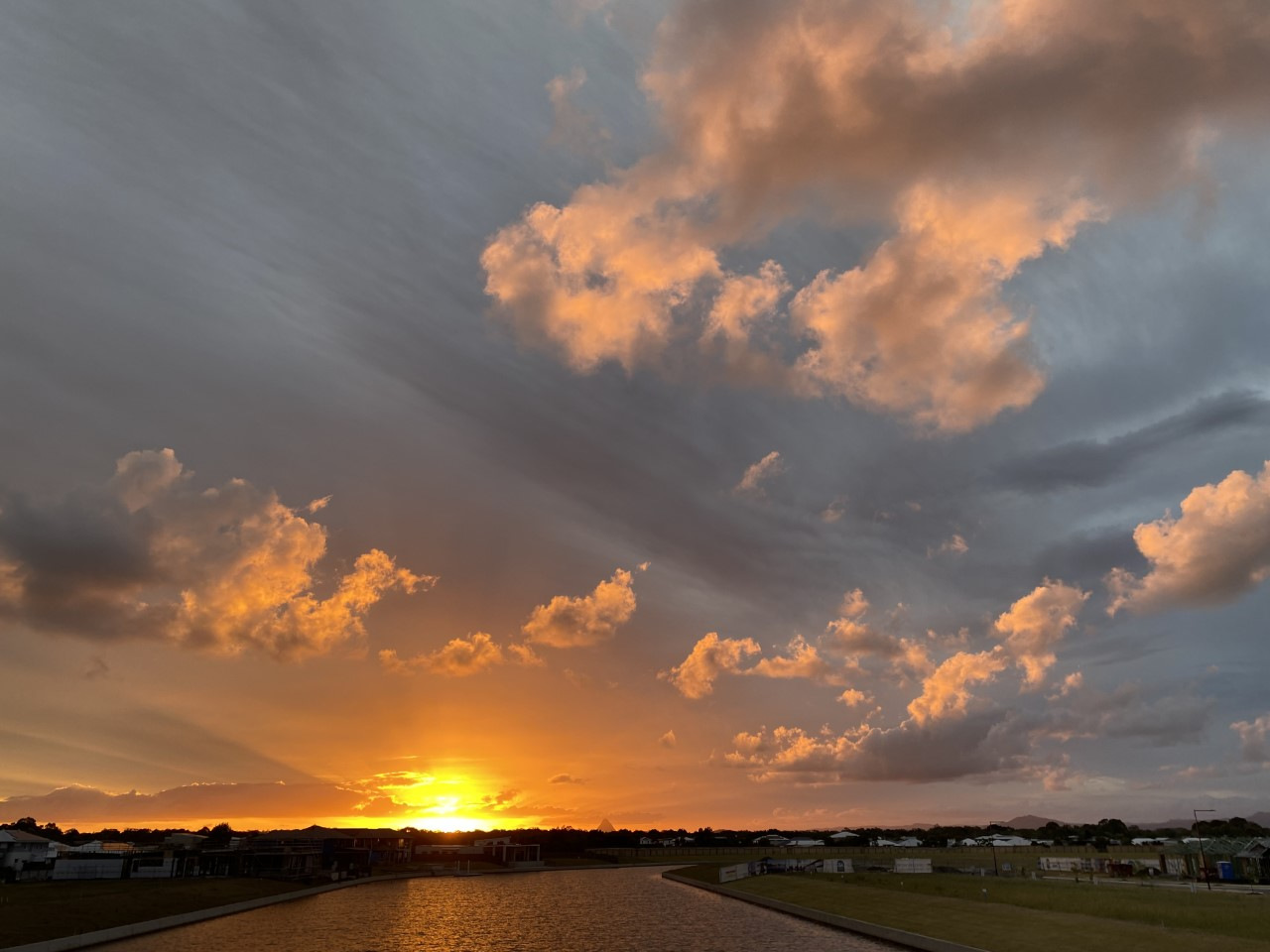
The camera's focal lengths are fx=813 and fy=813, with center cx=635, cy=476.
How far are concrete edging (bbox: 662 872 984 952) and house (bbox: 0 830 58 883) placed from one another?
307ft

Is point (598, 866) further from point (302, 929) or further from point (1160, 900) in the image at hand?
point (1160, 900)

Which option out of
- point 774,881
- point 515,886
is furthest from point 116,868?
point 774,881

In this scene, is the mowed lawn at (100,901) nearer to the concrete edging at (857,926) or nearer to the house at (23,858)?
the house at (23,858)

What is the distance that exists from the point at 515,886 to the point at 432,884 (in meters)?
17.5

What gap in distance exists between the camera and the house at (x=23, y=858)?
107m

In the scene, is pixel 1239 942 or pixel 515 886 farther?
pixel 515 886

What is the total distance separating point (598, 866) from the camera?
198750mm

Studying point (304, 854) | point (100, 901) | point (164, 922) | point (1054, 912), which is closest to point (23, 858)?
point (304, 854)

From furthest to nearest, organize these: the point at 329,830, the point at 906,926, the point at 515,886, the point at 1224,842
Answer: the point at 329,830
the point at 515,886
the point at 1224,842
the point at 906,926

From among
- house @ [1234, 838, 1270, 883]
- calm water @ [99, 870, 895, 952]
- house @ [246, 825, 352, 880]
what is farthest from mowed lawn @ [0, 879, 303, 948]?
house @ [1234, 838, 1270, 883]

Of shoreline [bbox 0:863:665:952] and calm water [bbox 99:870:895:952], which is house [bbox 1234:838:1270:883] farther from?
shoreline [bbox 0:863:665:952]

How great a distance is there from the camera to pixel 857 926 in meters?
70.4

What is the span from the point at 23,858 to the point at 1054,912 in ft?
438

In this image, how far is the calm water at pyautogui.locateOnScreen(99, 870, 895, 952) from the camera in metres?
63.0
